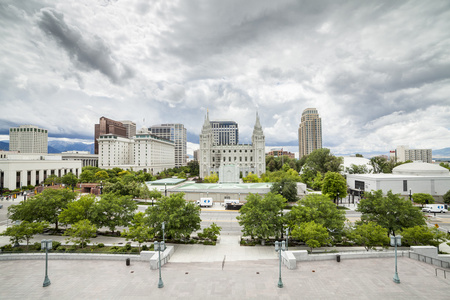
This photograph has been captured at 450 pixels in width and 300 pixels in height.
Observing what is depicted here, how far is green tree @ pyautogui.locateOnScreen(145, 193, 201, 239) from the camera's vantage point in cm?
2262

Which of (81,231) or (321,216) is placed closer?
(81,231)

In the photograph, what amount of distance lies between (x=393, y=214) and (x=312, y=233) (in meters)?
11.7

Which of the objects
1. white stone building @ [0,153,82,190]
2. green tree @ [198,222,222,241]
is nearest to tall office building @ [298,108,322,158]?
white stone building @ [0,153,82,190]

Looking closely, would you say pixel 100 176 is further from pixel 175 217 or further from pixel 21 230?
pixel 175 217

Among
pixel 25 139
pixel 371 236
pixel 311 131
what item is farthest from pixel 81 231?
pixel 25 139

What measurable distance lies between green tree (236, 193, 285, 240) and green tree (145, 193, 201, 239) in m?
5.22

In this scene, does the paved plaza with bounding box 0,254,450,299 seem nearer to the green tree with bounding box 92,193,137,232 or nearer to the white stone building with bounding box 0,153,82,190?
the green tree with bounding box 92,193,137,232

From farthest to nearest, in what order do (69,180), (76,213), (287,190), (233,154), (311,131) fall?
(311,131)
(233,154)
(69,180)
(287,190)
(76,213)

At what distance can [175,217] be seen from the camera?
2303cm

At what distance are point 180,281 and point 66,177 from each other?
7162 cm

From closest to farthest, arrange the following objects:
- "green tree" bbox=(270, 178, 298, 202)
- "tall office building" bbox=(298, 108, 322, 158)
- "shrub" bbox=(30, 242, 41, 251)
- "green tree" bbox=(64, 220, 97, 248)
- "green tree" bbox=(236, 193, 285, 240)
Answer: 1. "green tree" bbox=(64, 220, 97, 248)
2. "shrub" bbox=(30, 242, 41, 251)
3. "green tree" bbox=(236, 193, 285, 240)
4. "green tree" bbox=(270, 178, 298, 202)
5. "tall office building" bbox=(298, 108, 322, 158)

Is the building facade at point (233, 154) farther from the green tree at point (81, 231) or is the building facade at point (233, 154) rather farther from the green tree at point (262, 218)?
the green tree at point (81, 231)

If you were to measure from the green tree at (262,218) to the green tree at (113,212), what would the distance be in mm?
14286

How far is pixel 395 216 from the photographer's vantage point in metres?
24.3
